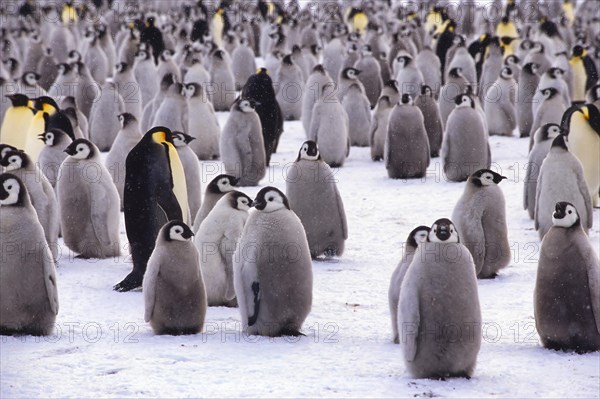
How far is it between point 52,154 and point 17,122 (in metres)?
2.23

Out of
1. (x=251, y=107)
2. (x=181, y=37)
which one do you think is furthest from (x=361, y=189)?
(x=181, y=37)

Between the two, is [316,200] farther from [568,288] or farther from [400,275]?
[568,288]

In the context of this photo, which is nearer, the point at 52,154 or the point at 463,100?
the point at 52,154

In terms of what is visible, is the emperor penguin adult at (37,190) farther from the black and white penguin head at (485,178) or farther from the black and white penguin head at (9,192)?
the black and white penguin head at (485,178)

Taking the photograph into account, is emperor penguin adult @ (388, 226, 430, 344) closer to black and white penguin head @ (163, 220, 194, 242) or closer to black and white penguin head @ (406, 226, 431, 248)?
black and white penguin head @ (406, 226, 431, 248)

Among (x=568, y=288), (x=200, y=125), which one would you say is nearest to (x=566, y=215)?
(x=568, y=288)

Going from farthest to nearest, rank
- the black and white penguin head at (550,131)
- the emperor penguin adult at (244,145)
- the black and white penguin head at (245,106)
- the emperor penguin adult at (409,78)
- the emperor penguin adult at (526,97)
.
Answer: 1. the emperor penguin adult at (409,78)
2. the emperor penguin adult at (526,97)
3. the emperor penguin adult at (244,145)
4. the black and white penguin head at (245,106)
5. the black and white penguin head at (550,131)

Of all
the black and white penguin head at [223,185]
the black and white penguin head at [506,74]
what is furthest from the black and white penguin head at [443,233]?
the black and white penguin head at [506,74]

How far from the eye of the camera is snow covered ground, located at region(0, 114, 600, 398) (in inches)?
168

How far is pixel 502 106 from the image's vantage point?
38.0 ft

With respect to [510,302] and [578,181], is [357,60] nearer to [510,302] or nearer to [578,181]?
[578,181]

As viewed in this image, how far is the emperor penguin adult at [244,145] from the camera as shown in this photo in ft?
29.0

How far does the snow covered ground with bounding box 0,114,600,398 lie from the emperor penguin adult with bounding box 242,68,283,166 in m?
3.55

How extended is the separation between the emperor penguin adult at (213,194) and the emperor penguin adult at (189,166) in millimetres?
1106
